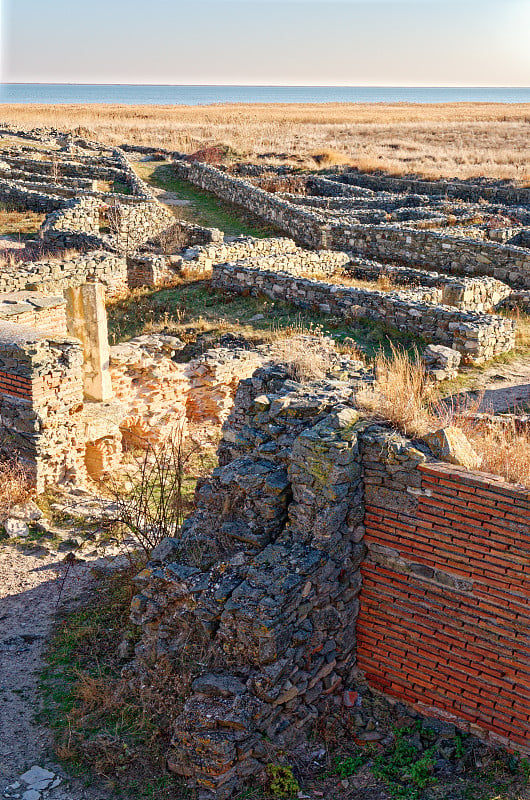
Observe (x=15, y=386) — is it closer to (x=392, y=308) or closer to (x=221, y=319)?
(x=221, y=319)

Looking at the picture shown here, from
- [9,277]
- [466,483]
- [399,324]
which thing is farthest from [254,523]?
[9,277]

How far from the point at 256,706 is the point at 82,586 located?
130 inches

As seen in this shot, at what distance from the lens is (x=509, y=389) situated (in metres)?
12.3

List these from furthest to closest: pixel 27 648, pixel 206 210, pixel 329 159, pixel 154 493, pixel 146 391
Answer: pixel 329 159, pixel 206 210, pixel 146 391, pixel 154 493, pixel 27 648

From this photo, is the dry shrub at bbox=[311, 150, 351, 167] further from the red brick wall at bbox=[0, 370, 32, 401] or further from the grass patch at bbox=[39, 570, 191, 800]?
the grass patch at bbox=[39, 570, 191, 800]

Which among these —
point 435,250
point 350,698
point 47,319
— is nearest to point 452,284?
point 435,250

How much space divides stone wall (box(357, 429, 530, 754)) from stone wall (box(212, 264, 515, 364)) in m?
8.41

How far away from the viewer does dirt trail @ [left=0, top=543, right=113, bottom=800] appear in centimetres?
541

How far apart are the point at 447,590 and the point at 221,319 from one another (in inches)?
449

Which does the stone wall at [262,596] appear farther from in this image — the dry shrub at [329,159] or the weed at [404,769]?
the dry shrub at [329,159]

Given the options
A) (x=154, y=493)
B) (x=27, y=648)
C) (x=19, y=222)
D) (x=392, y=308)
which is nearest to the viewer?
(x=27, y=648)

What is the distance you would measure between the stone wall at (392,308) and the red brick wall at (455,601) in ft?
27.6

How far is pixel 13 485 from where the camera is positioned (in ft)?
31.1

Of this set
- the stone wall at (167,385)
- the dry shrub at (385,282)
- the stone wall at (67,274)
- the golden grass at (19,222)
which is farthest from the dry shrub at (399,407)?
the golden grass at (19,222)
